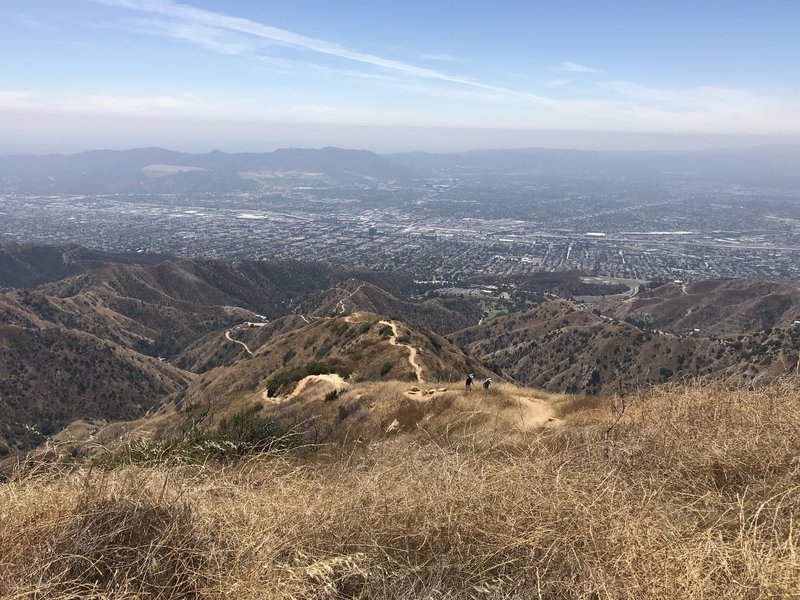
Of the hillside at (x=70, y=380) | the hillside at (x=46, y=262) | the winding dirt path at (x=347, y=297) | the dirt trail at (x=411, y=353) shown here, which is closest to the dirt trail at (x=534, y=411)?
the dirt trail at (x=411, y=353)

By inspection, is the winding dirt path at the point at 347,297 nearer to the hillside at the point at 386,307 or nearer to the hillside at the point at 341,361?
the hillside at the point at 386,307

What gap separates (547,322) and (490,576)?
8667cm

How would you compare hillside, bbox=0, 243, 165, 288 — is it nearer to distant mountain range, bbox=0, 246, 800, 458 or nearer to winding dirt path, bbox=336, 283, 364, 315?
distant mountain range, bbox=0, 246, 800, 458

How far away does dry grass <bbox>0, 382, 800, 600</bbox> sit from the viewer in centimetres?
333

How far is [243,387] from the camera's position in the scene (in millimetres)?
42219

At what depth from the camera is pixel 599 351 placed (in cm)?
6331

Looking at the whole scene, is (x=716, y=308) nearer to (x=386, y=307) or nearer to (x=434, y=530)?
(x=386, y=307)

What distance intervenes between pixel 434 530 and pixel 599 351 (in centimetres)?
6487

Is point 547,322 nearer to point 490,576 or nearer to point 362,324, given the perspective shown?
point 362,324

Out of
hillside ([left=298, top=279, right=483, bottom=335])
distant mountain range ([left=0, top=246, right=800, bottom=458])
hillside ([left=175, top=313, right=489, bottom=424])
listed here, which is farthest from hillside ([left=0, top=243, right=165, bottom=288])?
hillside ([left=175, top=313, right=489, bottom=424])

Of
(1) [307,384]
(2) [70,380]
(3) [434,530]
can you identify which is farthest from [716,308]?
Answer: (3) [434,530]

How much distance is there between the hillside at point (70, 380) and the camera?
52.4m

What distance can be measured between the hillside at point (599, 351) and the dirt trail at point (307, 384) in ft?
75.3

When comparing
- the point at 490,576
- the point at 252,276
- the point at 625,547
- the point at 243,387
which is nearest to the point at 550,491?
the point at 625,547
